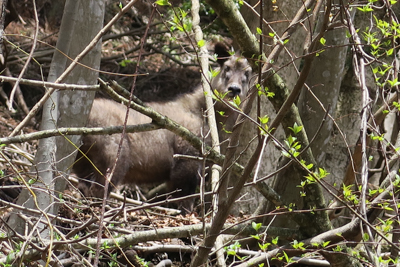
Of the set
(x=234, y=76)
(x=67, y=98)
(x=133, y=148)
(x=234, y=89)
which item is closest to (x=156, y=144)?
(x=133, y=148)

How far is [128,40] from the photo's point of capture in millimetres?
10055

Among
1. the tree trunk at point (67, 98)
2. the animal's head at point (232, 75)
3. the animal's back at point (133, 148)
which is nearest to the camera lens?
the tree trunk at point (67, 98)

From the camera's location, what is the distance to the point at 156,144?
766cm

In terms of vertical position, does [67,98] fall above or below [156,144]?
above

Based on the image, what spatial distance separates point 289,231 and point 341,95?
235 centimetres

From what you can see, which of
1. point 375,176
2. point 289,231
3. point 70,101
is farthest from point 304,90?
point 70,101

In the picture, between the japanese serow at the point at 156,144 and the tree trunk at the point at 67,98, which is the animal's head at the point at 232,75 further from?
the tree trunk at the point at 67,98

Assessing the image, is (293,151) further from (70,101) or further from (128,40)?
(128,40)

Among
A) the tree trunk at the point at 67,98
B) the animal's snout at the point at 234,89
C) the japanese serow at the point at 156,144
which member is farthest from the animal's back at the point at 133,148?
the tree trunk at the point at 67,98

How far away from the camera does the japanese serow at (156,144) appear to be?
696cm

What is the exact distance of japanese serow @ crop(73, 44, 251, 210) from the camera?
274 inches

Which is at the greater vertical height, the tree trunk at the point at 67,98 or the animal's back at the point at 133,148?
the tree trunk at the point at 67,98

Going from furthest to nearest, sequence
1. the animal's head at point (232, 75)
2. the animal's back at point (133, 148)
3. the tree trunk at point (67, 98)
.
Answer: the animal's head at point (232, 75)
the animal's back at point (133, 148)
the tree trunk at point (67, 98)

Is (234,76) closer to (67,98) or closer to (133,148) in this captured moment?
(133,148)
